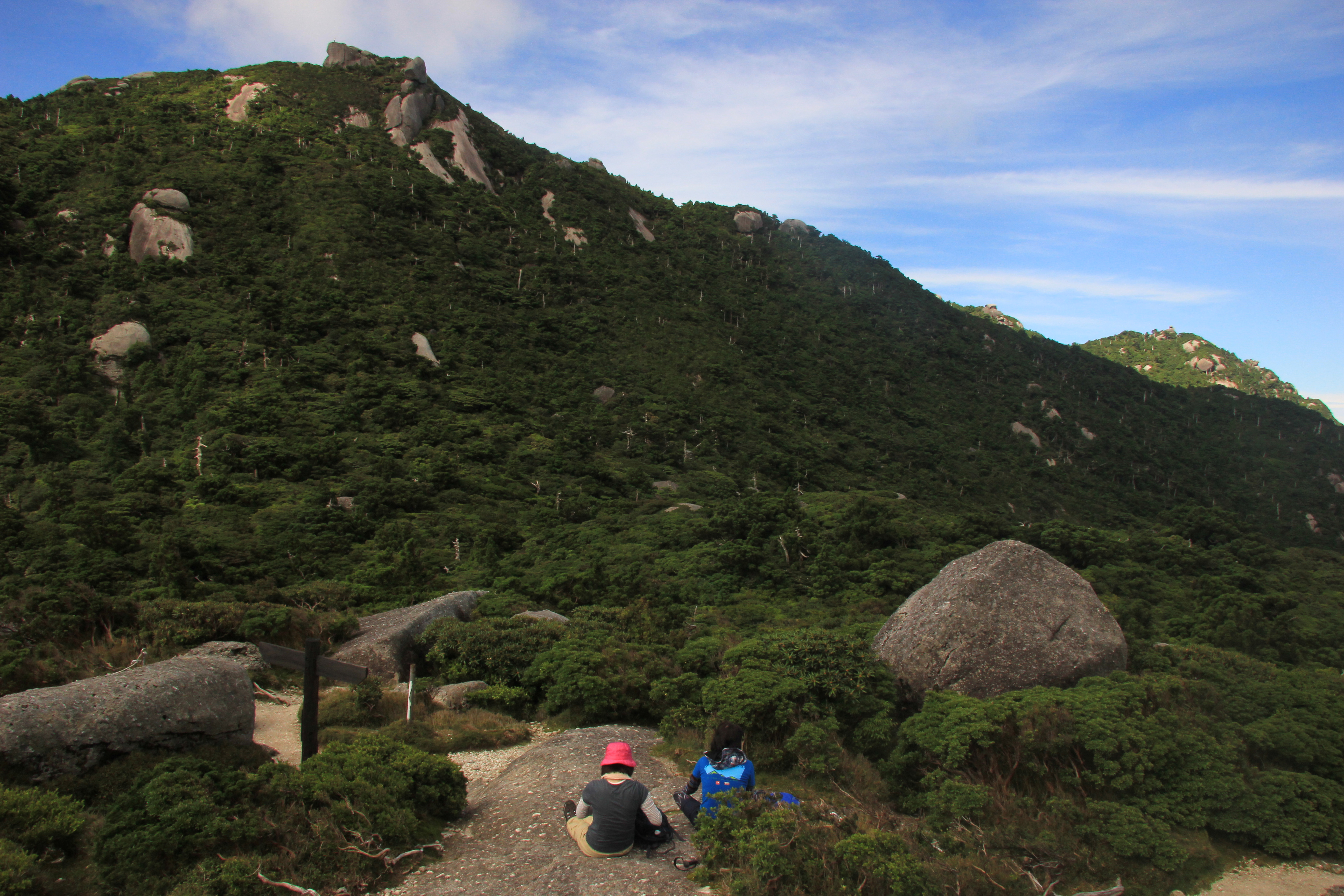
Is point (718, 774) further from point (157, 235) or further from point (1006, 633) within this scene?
point (157, 235)

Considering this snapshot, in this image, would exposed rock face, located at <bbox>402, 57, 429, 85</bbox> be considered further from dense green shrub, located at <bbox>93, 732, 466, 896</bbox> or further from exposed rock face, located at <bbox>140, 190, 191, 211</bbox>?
dense green shrub, located at <bbox>93, 732, 466, 896</bbox>

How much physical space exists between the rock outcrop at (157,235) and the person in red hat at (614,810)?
165 feet

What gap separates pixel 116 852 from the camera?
6.07 m

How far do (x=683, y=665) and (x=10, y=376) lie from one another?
38439 millimetres

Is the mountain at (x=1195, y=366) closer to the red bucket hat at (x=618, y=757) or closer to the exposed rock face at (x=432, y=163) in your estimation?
the exposed rock face at (x=432, y=163)

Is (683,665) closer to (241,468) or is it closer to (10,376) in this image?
(241,468)

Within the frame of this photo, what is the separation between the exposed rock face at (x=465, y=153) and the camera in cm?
7156

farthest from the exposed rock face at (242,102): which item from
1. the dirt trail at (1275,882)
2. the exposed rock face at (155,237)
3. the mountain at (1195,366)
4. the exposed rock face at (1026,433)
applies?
the mountain at (1195,366)

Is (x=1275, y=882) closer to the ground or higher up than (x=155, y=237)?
closer to the ground

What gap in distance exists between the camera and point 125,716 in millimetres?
7641

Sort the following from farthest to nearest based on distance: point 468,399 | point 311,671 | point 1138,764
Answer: point 468,399, point 1138,764, point 311,671

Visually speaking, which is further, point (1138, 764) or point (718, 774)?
point (1138, 764)

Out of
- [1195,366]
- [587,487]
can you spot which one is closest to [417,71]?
[587,487]

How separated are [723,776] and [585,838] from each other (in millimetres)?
1597
